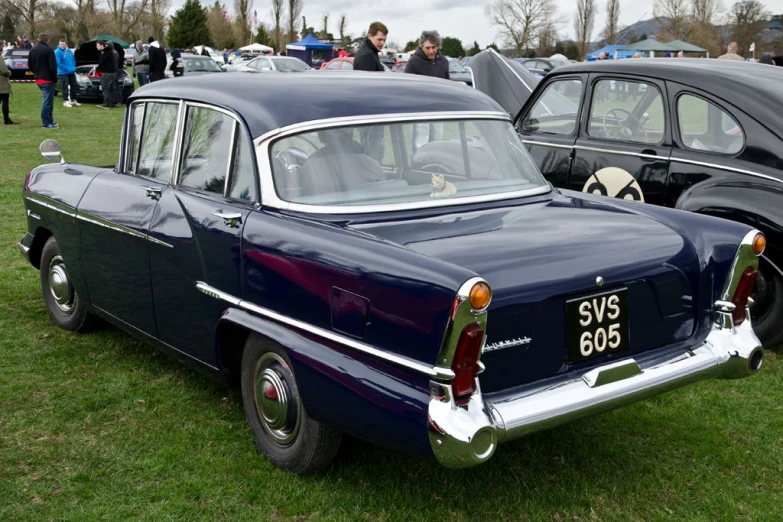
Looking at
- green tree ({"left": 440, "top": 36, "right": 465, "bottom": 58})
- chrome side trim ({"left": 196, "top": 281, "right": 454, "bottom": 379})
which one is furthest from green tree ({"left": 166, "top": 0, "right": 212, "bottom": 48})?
chrome side trim ({"left": 196, "top": 281, "right": 454, "bottom": 379})

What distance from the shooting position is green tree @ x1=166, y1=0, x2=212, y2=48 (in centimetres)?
6669

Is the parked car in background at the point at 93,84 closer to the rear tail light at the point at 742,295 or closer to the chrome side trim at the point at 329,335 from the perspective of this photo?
the chrome side trim at the point at 329,335

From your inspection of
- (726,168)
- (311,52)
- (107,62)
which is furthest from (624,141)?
(311,52)

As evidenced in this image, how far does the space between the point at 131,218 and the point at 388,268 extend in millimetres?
1931

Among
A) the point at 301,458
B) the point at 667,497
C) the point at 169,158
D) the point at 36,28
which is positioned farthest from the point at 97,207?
the point at 36,28

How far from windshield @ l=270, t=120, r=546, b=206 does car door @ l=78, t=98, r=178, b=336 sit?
820 mm

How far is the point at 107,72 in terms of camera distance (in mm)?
21438

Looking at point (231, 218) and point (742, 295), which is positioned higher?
point (231, 218)

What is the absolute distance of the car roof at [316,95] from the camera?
148 inches

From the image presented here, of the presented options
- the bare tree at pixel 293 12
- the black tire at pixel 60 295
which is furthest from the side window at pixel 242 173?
the bare tree at pixel 293 12

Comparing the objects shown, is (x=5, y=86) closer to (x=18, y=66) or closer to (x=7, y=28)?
(x=18, y=66)

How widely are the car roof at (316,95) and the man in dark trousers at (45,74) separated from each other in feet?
45.4

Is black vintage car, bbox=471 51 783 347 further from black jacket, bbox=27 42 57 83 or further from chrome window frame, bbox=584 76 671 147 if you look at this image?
black jacket, bbox=27 42 57 83

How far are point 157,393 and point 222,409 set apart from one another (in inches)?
16.4
